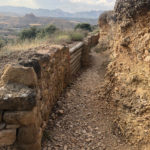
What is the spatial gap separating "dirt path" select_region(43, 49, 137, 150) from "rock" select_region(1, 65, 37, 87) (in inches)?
43.7

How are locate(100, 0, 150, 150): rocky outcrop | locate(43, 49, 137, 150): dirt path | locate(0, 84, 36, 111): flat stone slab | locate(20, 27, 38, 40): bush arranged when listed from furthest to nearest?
locate(20, 27, 38, 40): bush
locate(43, 49, 137, 150): dirt path
locate(100, 0, 150, 150): rocky outcrop
locate(0, 84, 36, 111): flat stone slab

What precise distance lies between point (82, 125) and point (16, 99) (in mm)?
1689

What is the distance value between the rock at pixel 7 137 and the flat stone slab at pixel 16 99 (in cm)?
30

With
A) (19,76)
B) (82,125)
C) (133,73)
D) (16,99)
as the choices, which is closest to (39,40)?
(82,125)

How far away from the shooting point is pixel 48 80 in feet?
11.6

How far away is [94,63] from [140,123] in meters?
5.70

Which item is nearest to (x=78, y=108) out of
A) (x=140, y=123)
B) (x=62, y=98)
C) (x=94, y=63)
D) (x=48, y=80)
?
(x=62, y=98)

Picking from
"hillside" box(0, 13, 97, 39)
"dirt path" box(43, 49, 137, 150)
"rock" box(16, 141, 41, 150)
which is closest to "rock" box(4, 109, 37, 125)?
"rock" box(16, 141, 41, 150)

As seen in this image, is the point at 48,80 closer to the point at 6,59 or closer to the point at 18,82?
the point at 18,82

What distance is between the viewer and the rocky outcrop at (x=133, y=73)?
2.80m

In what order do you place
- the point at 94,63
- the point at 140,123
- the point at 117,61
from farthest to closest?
1. the point at 94,63
2. the point at 117,61
3. the point at 140,123

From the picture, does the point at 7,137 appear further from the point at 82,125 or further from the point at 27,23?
the point at 27,23

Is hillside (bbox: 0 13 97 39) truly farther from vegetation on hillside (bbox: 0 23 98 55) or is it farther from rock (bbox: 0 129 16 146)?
rock (bbox: 0 129 16 146)

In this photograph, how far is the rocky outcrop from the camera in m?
2.80
